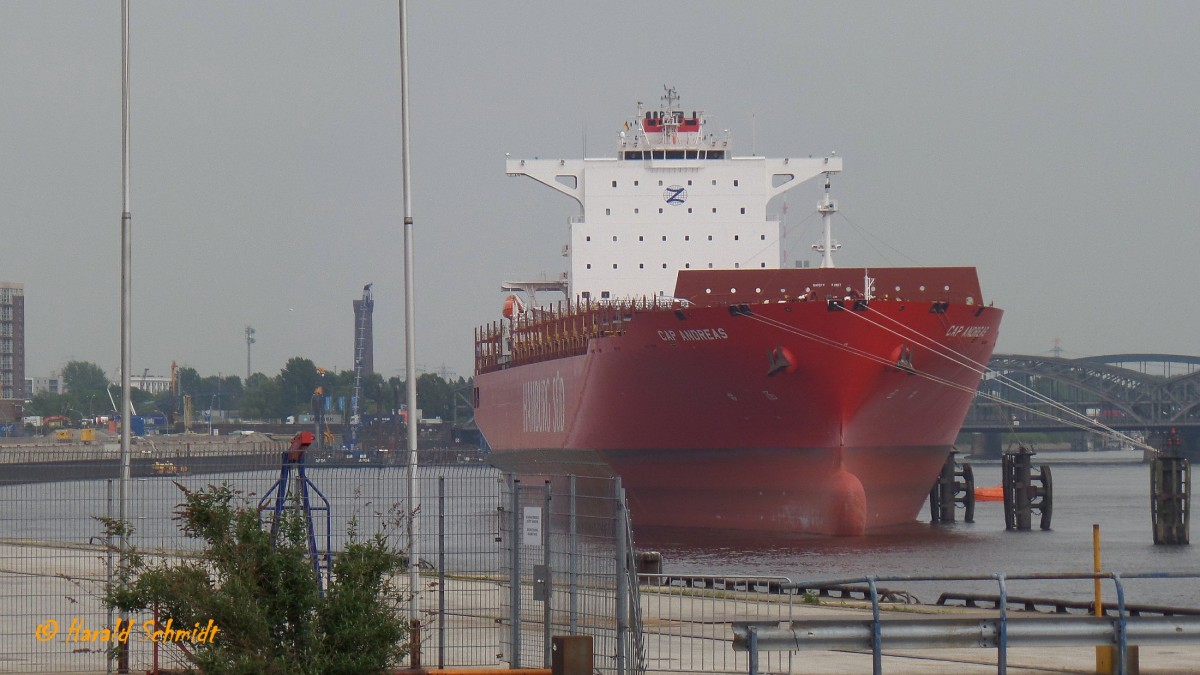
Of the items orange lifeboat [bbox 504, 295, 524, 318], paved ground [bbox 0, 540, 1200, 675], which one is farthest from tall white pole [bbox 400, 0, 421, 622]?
orange lifeboat [bbox 504, 295, 524, 318]

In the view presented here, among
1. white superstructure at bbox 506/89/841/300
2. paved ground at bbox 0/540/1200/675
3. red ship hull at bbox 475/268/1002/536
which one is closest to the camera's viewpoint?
paved ground at bbox 0/540/1200/675

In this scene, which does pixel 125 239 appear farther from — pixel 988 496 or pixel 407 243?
pixel 988 496

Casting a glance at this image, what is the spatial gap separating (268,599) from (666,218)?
31.6 m

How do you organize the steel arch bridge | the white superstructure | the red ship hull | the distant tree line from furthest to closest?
1. the distant tree line
2. the steel arch bridge
3. the white superstructure
4. the red ship hull

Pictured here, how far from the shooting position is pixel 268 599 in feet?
25.3

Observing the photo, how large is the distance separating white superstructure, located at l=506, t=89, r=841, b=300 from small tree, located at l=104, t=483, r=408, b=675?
30.1m

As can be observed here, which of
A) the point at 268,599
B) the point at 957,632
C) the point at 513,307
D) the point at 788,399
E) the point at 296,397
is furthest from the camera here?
the point at 296,397

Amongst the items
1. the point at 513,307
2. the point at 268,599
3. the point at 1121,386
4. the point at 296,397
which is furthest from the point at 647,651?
the point at 296,397

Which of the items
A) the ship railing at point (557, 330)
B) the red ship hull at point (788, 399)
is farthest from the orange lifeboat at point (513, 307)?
the red ship hull at point (788, 399)

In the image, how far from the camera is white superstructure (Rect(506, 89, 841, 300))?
3847 centimetres

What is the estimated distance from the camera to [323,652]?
7648 millimetres

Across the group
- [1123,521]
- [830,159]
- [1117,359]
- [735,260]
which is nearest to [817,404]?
[735,260]

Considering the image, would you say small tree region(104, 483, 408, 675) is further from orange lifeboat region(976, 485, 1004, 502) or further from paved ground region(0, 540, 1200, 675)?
orange lifeboat region(976, 485, 1004, 502)

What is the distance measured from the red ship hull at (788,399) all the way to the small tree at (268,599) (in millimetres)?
17059
